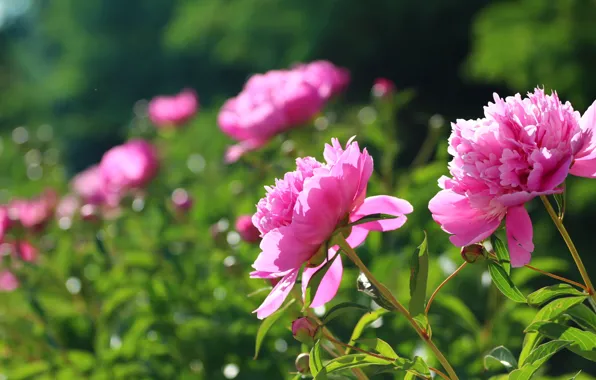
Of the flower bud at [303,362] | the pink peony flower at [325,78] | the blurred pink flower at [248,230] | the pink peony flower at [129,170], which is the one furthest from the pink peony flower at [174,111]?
the flower bud at [303,362]

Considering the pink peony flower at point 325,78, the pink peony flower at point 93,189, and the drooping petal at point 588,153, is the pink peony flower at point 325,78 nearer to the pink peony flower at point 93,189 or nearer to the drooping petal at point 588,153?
the pink peony flower at point 93,189

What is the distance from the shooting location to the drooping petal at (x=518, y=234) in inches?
19.9

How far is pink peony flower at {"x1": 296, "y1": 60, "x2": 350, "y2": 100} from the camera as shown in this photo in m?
1.27

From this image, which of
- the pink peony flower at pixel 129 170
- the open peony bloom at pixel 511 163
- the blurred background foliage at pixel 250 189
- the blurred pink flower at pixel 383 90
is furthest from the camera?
the pink peony flower at pixel 129 170

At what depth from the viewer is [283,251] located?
0.53 m

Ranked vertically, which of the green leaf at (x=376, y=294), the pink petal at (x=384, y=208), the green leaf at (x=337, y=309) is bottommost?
the green leaf at (x=337, y=309)

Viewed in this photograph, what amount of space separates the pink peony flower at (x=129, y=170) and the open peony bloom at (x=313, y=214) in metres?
1.24

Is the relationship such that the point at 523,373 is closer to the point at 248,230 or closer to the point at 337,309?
the point at 337,309

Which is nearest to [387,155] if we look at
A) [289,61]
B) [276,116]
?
[276,116]

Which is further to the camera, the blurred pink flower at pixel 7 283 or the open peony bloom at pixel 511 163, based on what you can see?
the blurred pink flower at pixel 7 283

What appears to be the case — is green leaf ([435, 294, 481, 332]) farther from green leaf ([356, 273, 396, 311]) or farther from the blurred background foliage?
green leaf ([356, 273, 396, 311])

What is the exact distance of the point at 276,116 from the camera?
120cm

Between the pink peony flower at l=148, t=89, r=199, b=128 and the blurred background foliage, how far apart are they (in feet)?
0.15

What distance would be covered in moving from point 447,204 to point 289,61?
203 inches
